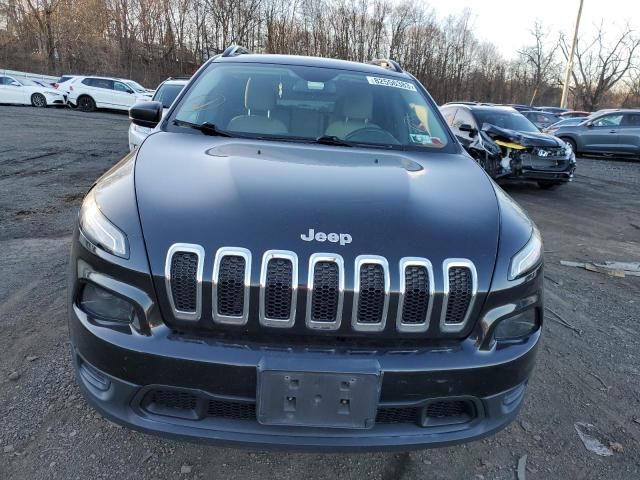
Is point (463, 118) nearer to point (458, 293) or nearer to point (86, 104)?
point (458, 293)

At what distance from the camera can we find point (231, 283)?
1.56m

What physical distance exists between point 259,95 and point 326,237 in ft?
5.52

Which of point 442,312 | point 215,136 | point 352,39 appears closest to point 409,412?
point 442,312

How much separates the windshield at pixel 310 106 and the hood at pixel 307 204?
17.8 inches

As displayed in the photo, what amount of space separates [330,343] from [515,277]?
2.39 feet

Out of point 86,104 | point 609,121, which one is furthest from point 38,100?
point 609,121

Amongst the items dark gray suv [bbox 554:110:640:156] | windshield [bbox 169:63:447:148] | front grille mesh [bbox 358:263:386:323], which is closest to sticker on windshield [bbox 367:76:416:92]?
windshield [bbox 169:63:447:148]

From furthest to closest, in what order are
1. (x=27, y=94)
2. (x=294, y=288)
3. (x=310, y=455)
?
(x=27, y=94) → (x=310, y=455) → (x=294, y=288)

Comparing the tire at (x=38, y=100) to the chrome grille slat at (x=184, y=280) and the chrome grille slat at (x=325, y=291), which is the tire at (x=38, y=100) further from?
the chrome grille slat at (x=325, y=291)

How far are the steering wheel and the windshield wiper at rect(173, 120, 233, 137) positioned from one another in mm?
724

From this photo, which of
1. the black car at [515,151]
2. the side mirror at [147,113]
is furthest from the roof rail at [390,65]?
the black car at [515,151]

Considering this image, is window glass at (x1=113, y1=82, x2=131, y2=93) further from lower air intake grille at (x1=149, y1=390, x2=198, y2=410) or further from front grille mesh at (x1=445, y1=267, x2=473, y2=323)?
front grille mesh at (x1=445, y1=267, x2=473, y2=323)

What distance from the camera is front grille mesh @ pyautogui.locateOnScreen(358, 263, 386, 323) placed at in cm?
158

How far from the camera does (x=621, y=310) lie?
12.6ft
